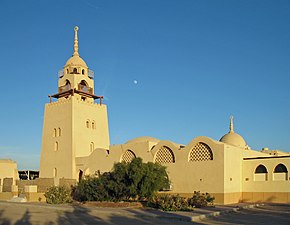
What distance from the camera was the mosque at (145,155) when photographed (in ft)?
90.4

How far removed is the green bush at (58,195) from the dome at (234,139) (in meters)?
15.4

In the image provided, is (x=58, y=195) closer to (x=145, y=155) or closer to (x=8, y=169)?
(x=145, y=155)

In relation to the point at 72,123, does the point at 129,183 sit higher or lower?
lower

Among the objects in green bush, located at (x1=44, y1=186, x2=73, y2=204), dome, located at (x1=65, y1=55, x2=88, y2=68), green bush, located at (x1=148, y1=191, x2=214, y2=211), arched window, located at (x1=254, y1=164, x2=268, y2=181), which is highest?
dome, located at (x1=65, y1=55, x2=88, y2=68)

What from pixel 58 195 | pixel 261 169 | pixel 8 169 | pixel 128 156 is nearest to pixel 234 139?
pixel 261 169

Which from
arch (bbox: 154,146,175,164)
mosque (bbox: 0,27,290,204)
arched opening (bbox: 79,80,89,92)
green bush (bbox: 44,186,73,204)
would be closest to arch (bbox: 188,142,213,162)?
mosque (bbox: 0,27,290,204)

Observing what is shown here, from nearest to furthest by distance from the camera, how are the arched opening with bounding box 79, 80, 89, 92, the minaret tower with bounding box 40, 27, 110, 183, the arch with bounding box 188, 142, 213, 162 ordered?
the arch with bounding box 188, 142, 213, 162 → the minaret tower with bounding box 40, 27, 110, 183 → the arched opening with bounding box 79, 80, 89, 92

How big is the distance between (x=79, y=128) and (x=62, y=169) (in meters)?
4.17

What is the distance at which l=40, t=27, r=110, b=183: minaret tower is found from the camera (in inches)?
1414

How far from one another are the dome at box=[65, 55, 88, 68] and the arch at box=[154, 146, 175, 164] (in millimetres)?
13738

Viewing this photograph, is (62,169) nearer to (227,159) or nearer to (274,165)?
(227,159)

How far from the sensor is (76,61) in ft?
128

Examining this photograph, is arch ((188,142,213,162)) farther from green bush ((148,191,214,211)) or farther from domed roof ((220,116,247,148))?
domed roof ((220,116,247,148))

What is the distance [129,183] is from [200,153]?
6.49 m
